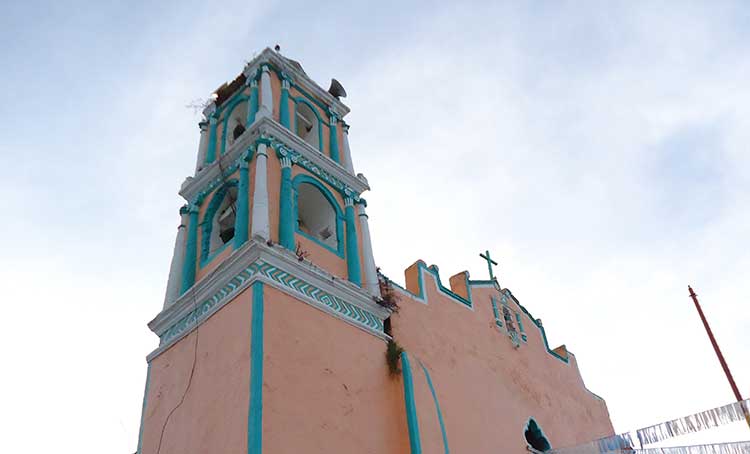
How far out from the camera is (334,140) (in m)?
11.2

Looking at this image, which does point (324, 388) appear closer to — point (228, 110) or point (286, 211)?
point (286, 211)

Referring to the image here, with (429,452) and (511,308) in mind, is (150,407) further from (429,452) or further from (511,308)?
(511,308)

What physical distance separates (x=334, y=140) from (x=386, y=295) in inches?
124

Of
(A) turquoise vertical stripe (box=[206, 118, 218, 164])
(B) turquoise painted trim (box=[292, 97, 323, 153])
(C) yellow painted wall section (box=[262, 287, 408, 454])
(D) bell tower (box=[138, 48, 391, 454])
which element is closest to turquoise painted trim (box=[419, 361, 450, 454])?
(C) yellow painted wall section (box=[262, 287, 408, 454])

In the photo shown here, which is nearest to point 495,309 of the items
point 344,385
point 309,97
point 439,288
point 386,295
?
point 439,288

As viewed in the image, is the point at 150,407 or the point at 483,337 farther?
the point at 483,337

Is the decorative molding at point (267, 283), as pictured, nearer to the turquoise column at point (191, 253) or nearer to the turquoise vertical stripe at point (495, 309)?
the turquoise column at point (191, 253)

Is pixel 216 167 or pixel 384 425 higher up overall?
pixel 216 167

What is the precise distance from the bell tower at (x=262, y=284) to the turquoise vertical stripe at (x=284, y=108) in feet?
0.08

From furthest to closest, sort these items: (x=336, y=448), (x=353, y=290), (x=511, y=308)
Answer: (x=511, y=308)
(x=353, y=290)
(x=336, y=448)

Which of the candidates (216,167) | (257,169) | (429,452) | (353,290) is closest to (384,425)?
(429,452)

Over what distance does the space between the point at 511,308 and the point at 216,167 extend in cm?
533

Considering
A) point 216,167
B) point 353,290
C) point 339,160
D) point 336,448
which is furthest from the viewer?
point 339,160

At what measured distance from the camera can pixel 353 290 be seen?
8.49 metres
